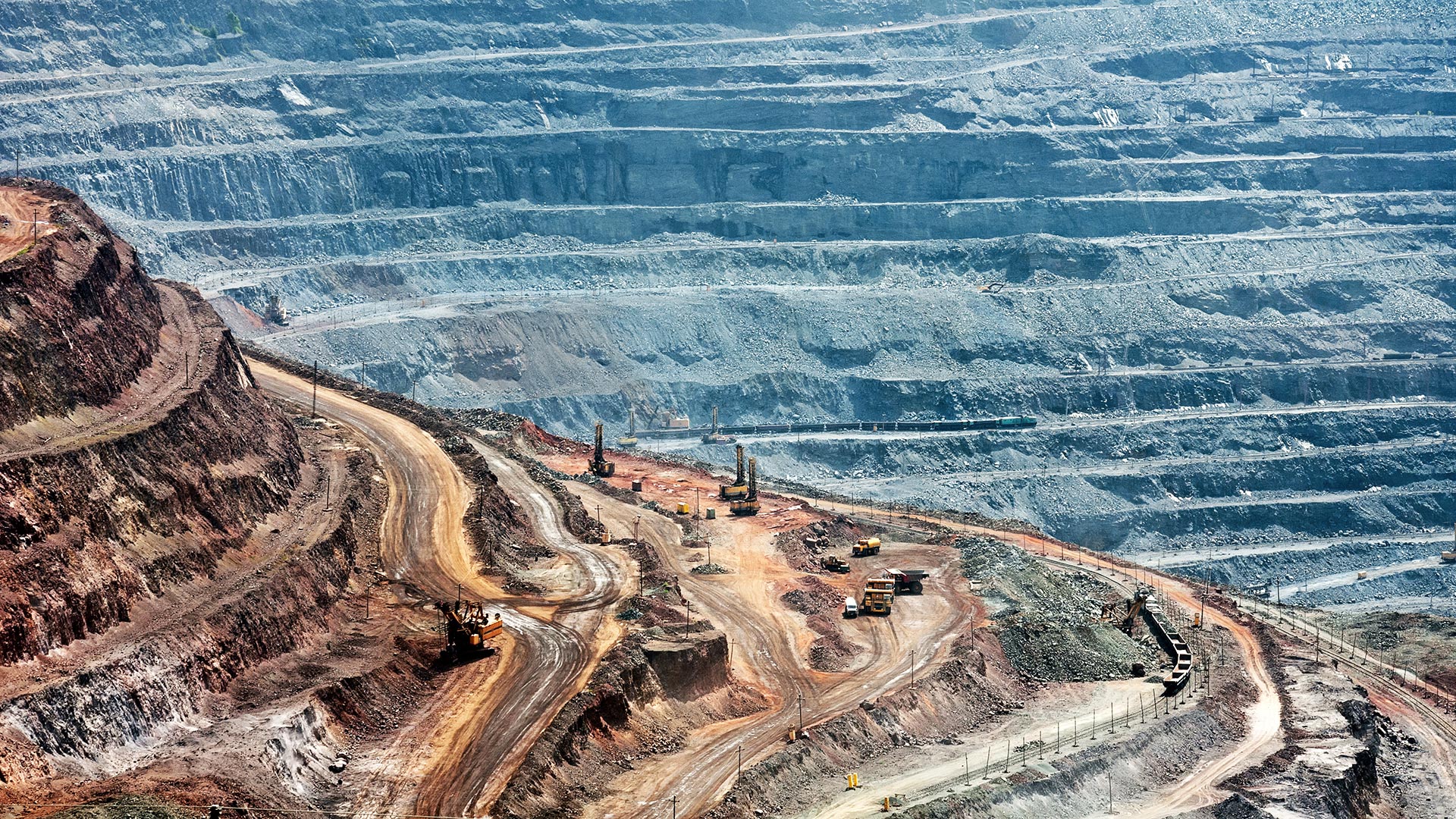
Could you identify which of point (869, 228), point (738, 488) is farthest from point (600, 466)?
point (869, 228)

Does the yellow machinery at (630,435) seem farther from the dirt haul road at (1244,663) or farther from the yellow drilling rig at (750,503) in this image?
the yellow drilling rig at (750,503)

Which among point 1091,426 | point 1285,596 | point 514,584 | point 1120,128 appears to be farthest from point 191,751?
point 1120,128

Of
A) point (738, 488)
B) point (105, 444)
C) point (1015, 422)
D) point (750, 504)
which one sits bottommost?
point (1015, 422)

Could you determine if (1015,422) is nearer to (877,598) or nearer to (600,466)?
(600,466)

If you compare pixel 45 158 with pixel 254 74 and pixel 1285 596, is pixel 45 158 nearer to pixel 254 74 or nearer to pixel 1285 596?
pixel 254 74

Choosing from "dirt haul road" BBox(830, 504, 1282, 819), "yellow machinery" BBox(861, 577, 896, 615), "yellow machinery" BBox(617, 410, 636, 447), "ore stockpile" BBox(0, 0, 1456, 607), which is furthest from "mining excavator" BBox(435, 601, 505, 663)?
"ore stockpile" BBox(0, 0, 1456, 607)

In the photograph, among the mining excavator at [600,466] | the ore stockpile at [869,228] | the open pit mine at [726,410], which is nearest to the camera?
the open pit mine at [726,410]

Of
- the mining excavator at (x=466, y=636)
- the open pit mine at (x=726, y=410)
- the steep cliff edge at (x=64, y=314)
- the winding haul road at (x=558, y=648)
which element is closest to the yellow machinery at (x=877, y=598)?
the open pit mine at (x=726, y=410)
